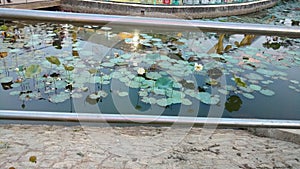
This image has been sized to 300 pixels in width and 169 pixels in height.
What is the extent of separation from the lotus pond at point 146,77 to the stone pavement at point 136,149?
2.33 ft

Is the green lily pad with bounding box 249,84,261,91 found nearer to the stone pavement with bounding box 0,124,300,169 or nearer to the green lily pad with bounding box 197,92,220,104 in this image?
the green lily pad with bounding box 197,92,220,104

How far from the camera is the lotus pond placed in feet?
9.63

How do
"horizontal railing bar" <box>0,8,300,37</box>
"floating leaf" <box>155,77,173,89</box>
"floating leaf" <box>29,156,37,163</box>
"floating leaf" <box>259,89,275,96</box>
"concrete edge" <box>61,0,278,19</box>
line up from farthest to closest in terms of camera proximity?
"concrete edge" <box>61,0,278,19</box> → "floating leaf" <box>259,89,275,96</box> → "floating leaf" <box>155,77,173,89</box> → "floating leaf" <box>29,156,37,163</box> → "horizontal railing bar" <box>0,8,300,37</box>

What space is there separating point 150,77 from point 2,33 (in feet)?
9.99

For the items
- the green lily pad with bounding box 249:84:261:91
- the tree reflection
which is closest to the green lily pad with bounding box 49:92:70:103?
the tree reflection

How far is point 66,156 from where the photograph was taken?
1.52 meters

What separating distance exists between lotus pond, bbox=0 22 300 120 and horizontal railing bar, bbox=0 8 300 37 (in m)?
1.53

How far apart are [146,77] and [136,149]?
175cm

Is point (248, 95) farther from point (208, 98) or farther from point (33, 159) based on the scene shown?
point (33, 159)

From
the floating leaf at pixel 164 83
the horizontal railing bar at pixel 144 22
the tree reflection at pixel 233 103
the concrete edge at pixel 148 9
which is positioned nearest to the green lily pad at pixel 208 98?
the tree reflection at pixel 233 103

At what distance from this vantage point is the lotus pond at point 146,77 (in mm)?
2936

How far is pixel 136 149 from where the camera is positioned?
1710 millimetres

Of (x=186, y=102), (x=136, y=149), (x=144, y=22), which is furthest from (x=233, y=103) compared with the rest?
(x=144, y=22)

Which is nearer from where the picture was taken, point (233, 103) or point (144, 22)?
point (144, 22)
